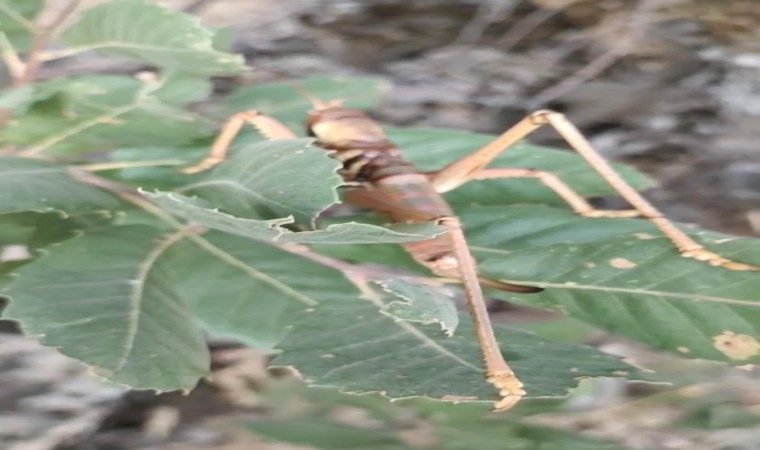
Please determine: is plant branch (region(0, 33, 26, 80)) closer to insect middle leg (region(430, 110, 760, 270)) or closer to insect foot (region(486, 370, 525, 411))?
insect middle leg (region(430, 110, 760, 270))

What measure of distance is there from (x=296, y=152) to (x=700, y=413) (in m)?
0.31

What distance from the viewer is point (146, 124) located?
57 centimetres

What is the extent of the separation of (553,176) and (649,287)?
158 millimetres

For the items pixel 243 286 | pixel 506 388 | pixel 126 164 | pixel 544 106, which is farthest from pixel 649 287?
pixel 544 106

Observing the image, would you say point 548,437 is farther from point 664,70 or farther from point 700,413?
point 664,70

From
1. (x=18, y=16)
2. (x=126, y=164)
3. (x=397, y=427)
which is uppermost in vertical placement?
(x=18, y=16)

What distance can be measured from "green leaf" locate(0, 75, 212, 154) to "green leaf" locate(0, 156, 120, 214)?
7 cm

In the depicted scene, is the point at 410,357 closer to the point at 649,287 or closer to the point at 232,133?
the point at 649,287

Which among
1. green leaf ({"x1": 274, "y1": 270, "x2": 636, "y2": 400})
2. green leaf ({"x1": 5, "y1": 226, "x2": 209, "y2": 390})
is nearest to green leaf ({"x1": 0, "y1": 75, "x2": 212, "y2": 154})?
green leaf ({"x1": 5, "y1": 226, "x2": 209, "y2": 390})

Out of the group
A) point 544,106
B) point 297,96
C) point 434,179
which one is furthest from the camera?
point 544,106

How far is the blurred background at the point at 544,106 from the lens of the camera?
54 centimetres

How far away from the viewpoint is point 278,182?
1.28ft

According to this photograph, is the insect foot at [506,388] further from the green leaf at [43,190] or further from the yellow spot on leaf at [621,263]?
the green leaf at [43,190]

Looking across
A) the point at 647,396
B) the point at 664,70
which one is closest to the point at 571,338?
the point at 647,396
